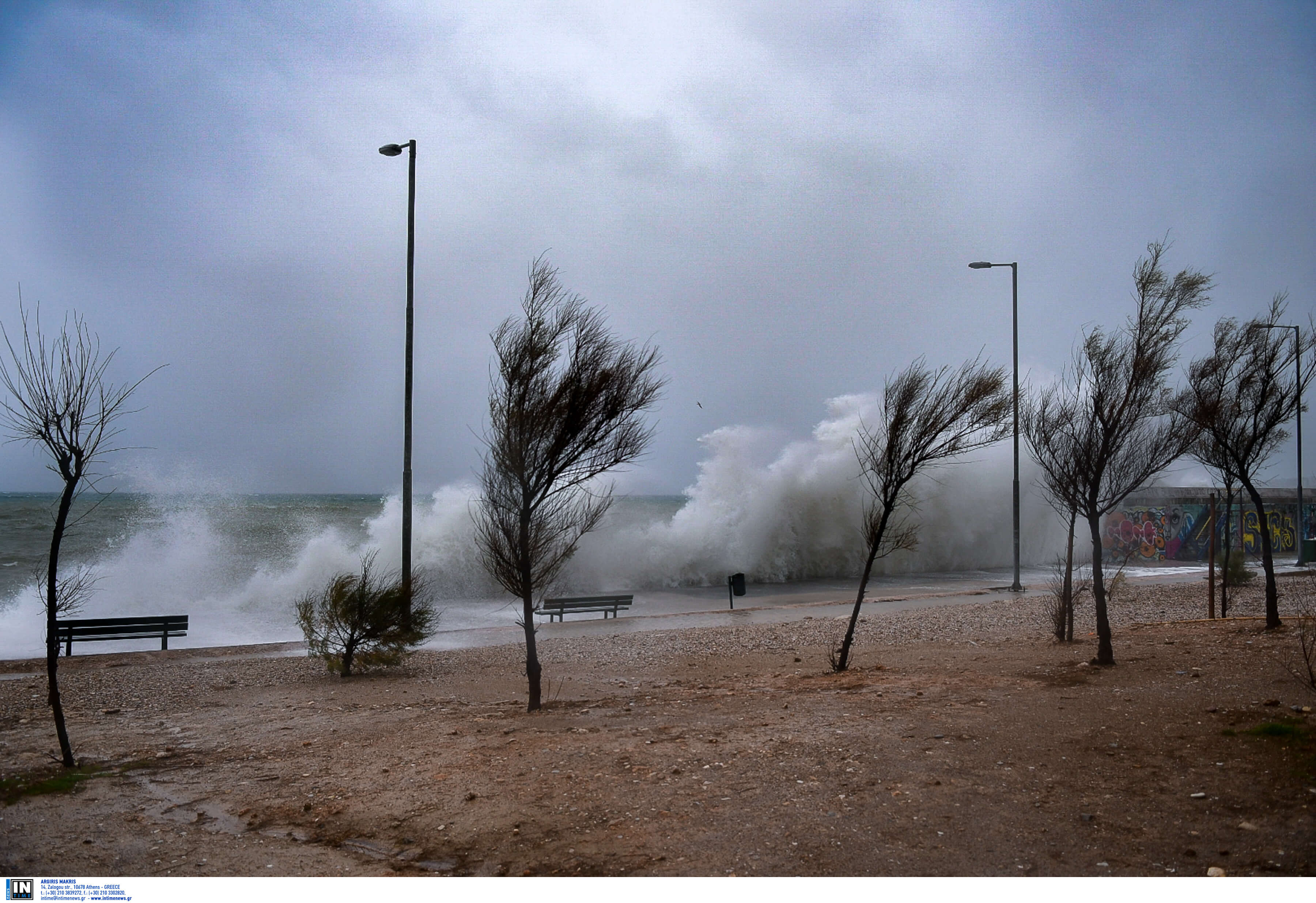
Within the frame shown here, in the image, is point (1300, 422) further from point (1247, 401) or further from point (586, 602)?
point (586, 602)

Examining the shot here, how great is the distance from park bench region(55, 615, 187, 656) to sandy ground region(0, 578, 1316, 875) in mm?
3458

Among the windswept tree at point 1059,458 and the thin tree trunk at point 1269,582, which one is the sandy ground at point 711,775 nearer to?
the thin tree trunk at point 1269,582

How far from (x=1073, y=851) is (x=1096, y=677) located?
14.7ft

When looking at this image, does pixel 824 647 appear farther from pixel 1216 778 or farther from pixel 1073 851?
pixel 1073 851

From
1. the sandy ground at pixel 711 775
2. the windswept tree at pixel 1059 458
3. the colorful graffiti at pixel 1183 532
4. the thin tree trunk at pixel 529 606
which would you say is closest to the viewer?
the sandy ground at pixel 711 775

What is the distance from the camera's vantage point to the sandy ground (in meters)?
3.80

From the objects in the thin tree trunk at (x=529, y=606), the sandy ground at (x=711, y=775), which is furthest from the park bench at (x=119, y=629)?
the thin tree trunk at (x=529, y=606)

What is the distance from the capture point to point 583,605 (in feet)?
55.7

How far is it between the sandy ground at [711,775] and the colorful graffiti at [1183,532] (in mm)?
23519

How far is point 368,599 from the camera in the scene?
10195mm

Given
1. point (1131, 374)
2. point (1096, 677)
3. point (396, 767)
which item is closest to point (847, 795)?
point (396, 767)

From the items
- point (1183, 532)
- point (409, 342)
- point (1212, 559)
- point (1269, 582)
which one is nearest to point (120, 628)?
point (409, 342)

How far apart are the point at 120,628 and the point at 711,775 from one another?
39.6 feet

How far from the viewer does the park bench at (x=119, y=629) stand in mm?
12453
